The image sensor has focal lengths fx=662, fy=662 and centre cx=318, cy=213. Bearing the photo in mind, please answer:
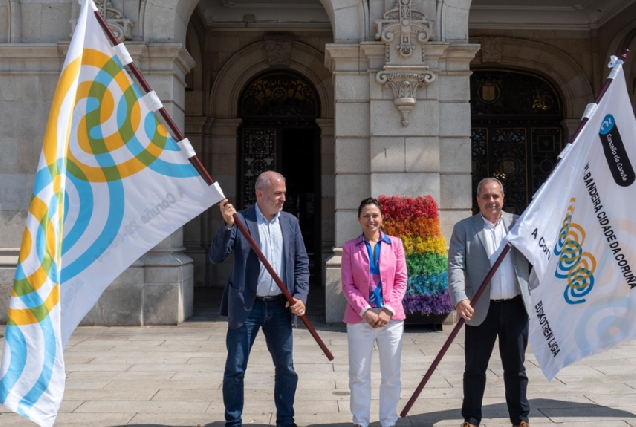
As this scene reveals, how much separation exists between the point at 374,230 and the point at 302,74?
10.7m

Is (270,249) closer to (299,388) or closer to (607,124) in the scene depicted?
(299,388)

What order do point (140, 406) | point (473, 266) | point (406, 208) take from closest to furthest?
point (473, 266), point (140, 406), point (406, 208)

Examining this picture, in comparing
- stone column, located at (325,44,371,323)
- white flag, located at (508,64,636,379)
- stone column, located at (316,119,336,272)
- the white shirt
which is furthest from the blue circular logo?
stone column, located at (316,119,336,272)

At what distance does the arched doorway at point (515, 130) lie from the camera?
15078 mm

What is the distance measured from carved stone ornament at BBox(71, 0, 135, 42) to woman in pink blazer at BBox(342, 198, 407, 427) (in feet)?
21.3

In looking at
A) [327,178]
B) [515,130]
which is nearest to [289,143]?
[327,178]

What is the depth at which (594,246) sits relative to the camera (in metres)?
5.30

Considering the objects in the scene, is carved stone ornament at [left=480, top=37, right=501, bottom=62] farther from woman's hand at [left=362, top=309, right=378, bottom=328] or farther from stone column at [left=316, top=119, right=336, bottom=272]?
woman's hand at [left=362, top=309, right=378, bottom=328]

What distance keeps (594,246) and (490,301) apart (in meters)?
1.13

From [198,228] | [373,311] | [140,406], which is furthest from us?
[198,228]

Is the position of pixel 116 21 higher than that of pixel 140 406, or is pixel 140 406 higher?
pixel 116 21

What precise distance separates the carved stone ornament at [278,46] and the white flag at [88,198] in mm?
10345

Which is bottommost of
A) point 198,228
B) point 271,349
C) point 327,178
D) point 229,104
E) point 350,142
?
point 271,349

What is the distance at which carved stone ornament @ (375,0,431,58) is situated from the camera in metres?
9.84
